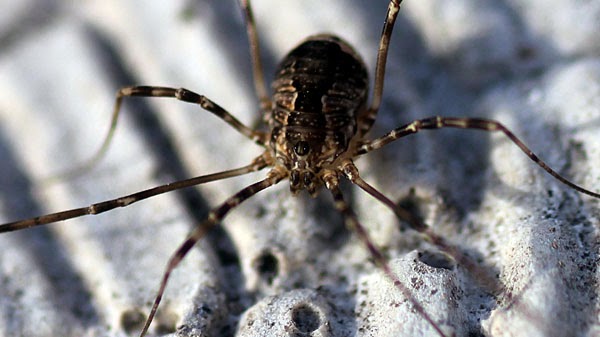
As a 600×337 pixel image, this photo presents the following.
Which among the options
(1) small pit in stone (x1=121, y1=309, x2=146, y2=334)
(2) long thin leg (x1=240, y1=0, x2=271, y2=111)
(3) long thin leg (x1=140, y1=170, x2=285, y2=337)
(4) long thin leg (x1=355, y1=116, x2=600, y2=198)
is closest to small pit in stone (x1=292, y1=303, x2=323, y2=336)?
(3) long thin leg (x1=140, y1=170, x2=285, y2=337)

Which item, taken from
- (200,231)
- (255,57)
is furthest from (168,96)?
(200,231)

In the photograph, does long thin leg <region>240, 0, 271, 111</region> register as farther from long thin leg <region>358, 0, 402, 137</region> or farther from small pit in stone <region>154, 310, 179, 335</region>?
small pit in stone <region>154, 310, 179, 335</region>

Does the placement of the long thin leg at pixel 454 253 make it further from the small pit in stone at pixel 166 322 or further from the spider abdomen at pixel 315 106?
the small pit in stone at pixel 166 322

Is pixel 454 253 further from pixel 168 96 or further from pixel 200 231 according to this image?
pixel 168 96

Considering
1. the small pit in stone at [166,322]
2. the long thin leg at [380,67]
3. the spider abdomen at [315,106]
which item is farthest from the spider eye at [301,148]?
the small pit in stone at [166,322]

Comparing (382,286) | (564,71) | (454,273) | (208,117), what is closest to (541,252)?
(454,273)

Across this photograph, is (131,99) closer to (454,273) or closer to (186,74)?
(186,74)
